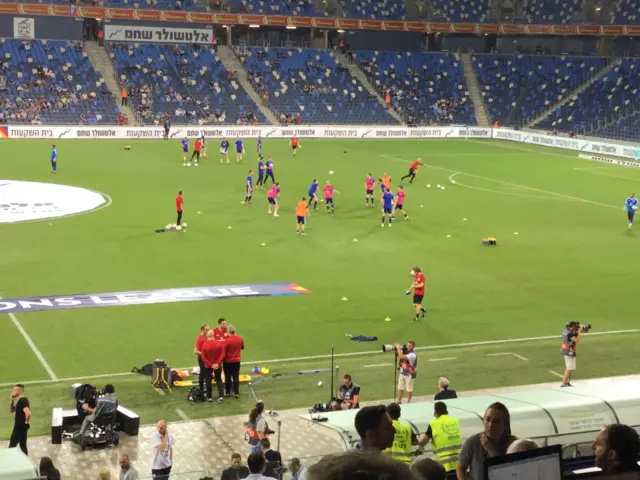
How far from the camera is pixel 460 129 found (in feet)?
253

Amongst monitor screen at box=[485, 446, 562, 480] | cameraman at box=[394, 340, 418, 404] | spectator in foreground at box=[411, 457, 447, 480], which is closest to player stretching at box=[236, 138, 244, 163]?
cameraman at box=[394, 340, 418, 404]

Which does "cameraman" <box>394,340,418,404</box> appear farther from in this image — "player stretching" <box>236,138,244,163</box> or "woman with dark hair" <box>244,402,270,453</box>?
"player stretching" <box>236,138,244,163</box>

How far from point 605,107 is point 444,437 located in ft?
231

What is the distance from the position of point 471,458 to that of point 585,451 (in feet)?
13.9

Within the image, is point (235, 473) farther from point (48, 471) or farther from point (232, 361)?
point (232, 361)

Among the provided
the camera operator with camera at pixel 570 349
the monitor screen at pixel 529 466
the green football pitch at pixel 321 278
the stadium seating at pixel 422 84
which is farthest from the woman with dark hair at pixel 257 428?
the stadium seating at pixel 422 84

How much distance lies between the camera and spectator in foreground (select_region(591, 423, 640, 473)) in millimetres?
5703

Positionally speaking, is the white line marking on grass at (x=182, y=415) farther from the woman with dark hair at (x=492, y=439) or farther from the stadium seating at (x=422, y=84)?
the stadium seating at (x=422, y=84)

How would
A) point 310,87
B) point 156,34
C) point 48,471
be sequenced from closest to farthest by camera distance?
point 48,471, point 310,87, point 156,34

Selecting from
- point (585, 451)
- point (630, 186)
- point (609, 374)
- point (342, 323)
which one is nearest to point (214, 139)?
point (630, 186)

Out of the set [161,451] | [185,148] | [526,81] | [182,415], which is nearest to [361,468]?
[161,451]

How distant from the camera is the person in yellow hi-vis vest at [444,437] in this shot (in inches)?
439

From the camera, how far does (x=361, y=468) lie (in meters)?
3.15

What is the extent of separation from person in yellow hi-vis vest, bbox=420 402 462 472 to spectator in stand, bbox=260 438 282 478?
183cm
